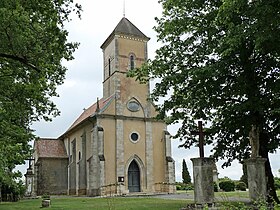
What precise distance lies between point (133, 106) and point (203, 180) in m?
24.5

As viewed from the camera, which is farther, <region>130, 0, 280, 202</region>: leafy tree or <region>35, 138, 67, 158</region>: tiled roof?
<region>35, 138, 67, 158</region>: tiled roof

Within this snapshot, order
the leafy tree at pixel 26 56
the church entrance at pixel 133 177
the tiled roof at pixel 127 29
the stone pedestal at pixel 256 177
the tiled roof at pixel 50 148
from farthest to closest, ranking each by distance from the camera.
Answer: the tiled roof at pixel 50 148, the tiled roof at pixel 127 29, the church entrance at pixel 133 177, the stone pedestal at pixel 256 177, the leafy tree at pixel 26 56

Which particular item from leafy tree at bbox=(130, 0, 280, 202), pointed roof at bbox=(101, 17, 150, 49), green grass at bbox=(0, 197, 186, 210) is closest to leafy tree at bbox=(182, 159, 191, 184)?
pointed roof at bbox=(101, 17, 150, 49)

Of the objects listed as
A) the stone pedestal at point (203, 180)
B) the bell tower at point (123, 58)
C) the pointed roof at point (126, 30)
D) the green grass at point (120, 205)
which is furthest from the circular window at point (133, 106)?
the stone pedestal at point (203, 180)

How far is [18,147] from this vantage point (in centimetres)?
1512

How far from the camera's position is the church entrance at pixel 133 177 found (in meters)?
35.4

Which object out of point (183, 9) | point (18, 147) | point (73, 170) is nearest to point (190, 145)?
point (183, 9)

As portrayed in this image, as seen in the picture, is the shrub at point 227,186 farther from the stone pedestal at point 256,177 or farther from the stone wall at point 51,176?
the stone pedestal at point 256,177

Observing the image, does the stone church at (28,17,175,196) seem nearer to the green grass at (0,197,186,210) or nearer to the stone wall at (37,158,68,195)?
the stone wall at (37,158,68,195)

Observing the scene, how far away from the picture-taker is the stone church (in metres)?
34.5

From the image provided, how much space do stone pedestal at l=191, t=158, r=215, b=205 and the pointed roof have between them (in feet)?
90.3

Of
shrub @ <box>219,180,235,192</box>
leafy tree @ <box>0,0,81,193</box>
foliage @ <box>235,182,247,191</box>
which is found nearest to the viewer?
leafy tree @ <box>0,0,81,193</box>

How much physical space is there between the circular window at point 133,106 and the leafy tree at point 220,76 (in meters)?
17.7

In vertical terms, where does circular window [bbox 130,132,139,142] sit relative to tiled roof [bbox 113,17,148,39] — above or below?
below
